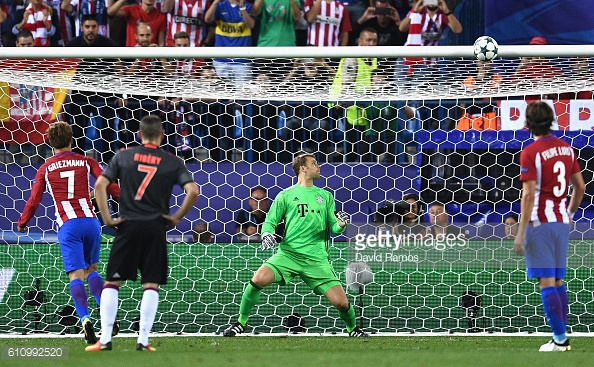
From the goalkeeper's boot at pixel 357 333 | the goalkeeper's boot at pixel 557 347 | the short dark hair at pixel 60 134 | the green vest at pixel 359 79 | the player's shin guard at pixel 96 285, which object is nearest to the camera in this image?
the goalkeeper's boot at pixel 557 347

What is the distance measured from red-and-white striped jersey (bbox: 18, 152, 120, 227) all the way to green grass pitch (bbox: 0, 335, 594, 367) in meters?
1.14

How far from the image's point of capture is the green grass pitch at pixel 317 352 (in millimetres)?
6195

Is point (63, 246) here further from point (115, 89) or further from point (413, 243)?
point (413, 243)

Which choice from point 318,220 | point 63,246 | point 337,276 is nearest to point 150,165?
point 63,246

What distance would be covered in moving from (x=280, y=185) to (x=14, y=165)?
2.94 metres

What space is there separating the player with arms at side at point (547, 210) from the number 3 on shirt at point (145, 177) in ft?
8.60

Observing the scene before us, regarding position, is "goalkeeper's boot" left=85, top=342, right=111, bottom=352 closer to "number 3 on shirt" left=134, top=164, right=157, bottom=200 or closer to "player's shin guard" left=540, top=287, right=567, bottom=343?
"number 3 on shirt" left=134, top=164, right=157, bottom=200

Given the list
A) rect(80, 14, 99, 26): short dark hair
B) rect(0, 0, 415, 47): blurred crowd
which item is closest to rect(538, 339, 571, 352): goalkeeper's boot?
rect(0, 0, 415, 47): blurred crowd

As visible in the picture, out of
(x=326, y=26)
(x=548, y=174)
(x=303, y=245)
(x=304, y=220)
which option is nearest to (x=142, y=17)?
(x=326, y=26)

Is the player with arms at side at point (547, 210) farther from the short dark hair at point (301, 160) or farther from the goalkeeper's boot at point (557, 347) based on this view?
the short dark hair at point (301, 160)

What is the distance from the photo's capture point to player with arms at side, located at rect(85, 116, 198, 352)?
6.87 meters

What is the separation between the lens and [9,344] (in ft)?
30.0

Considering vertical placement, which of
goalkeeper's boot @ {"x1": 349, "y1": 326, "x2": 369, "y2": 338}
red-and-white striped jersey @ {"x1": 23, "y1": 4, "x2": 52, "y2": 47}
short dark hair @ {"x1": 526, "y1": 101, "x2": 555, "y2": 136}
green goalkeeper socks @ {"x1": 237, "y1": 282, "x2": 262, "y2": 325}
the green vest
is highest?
red-and-white striped jersey @ {"x1": 23, "y1": 4, "x2": 52, "y2": 47}

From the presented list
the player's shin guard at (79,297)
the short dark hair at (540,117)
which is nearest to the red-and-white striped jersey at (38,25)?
the player's shin guard at (79,297)
